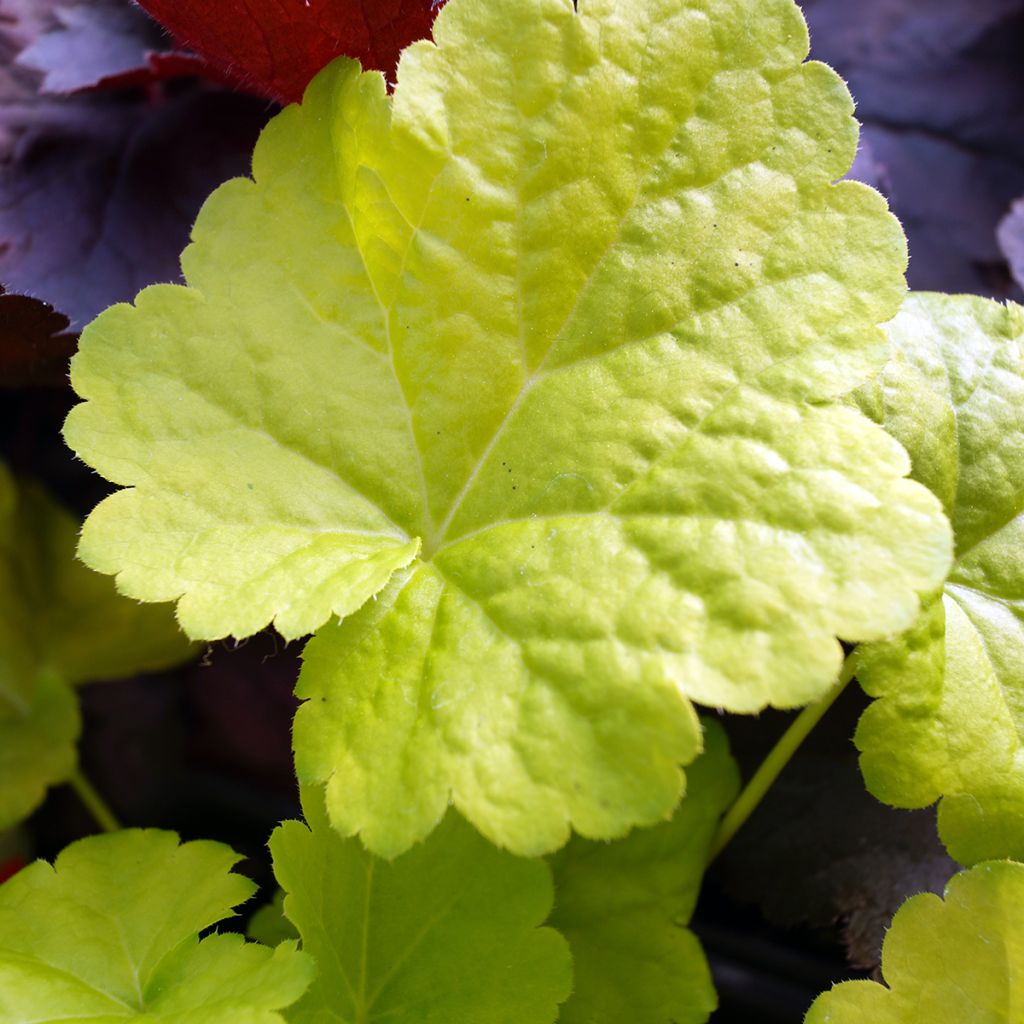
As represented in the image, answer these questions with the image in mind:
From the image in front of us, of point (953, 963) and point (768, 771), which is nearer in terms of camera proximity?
point (953, 963)

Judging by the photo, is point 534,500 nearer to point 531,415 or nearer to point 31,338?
point 531,415

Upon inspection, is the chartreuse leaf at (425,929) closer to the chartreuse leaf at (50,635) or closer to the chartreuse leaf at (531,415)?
the chartreuse leaf at (531,415)

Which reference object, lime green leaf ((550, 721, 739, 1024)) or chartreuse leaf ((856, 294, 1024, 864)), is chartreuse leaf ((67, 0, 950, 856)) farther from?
lime green leaf ((550, 721, 739, 1024))

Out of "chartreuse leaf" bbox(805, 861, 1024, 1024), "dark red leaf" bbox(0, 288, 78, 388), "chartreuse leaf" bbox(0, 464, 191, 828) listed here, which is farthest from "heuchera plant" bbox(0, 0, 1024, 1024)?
"chartreuse leaf" bbox(0, 464, 191, 828)

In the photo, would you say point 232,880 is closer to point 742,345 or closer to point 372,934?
point 372,934

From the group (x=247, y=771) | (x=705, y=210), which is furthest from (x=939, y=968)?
(x=247, y=771)

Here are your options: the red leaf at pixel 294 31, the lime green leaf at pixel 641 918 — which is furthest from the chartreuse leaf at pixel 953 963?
the red leaf at pixel 294 31

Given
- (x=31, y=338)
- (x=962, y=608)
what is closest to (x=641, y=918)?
(x=962, y=608)
